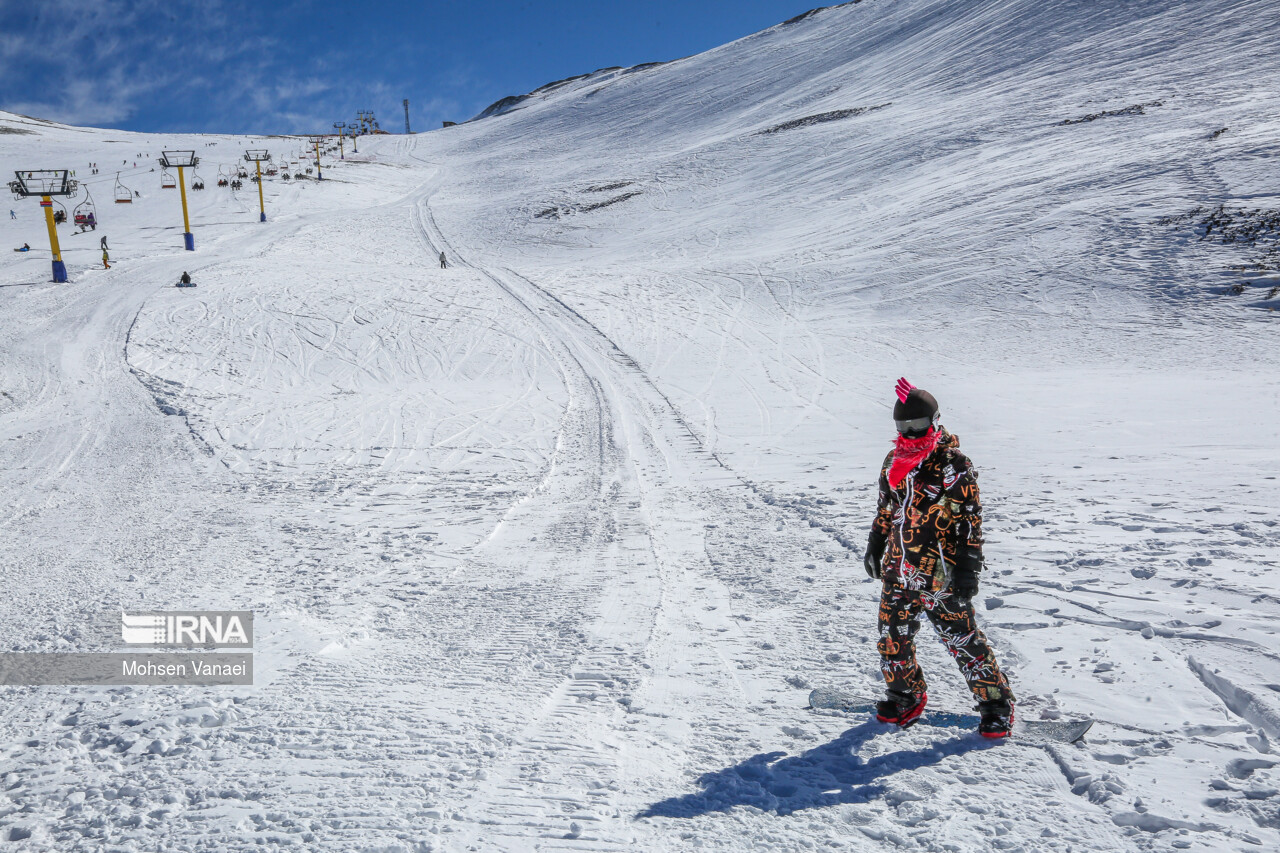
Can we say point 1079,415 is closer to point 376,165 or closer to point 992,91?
point 992,91

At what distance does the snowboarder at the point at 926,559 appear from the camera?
127 inches

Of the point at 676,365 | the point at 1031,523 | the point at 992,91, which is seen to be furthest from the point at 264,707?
the point at 992,91

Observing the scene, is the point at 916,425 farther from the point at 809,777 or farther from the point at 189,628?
the point at 189,628

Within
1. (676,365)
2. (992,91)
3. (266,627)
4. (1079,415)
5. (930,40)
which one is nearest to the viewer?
(266,627)

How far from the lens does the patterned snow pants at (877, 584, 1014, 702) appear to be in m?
3.48

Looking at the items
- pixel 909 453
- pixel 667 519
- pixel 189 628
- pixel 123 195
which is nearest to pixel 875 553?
pixel 909 453

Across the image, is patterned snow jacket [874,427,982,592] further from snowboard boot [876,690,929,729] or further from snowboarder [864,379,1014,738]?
snowboard boot [876,690,929,729]

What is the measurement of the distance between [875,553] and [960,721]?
0.97 metres

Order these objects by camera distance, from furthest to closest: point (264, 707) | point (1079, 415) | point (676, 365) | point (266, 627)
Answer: point (676, 365) → point (1079, 415) → point (266, 627) → point (264, 707)

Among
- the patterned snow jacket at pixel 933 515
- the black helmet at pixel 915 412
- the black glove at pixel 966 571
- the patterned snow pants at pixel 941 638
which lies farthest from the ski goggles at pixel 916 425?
the patterned snow pants at pixel 941 638

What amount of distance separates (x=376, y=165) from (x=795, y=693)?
64.8 m

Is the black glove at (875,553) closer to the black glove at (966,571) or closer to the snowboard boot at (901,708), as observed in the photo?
the black glove at (966,571)

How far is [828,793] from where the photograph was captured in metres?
3.21

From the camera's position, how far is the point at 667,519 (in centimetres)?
705
